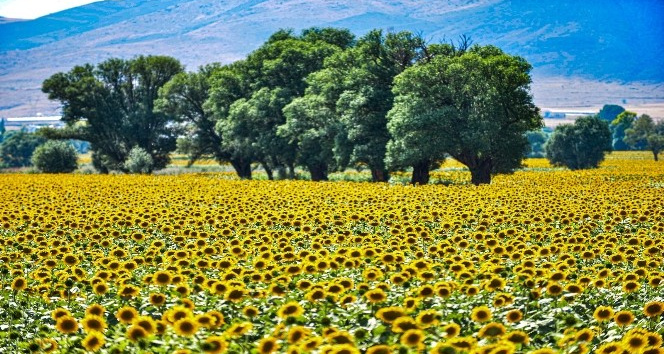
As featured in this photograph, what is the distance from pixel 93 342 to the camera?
752 cm

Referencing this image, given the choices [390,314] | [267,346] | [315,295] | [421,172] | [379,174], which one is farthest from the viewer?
[379,174]

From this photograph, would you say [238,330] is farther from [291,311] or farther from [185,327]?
[291,311]

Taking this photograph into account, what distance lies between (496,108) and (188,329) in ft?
120

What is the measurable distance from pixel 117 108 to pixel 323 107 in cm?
3303

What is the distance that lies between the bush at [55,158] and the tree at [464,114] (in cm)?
3922

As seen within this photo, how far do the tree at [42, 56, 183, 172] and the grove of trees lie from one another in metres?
0.11

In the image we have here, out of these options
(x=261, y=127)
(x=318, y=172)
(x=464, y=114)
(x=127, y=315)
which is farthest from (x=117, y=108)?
(x=127, y=315)

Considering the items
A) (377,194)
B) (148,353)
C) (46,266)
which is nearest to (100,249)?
(46,266)

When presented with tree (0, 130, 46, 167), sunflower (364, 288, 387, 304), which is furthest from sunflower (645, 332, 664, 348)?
tree (0, 130, 46, 167)

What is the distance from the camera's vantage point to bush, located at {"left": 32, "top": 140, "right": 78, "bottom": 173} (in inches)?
2884

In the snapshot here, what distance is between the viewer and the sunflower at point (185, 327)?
7.40 metres

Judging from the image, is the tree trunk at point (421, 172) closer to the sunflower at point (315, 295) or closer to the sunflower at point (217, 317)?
the sunflower at point (315, 295)

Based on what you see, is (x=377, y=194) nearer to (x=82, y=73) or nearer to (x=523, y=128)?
(x=523, y=128)

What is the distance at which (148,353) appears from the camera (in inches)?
291
